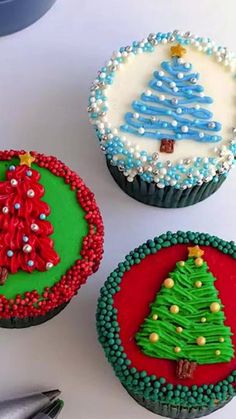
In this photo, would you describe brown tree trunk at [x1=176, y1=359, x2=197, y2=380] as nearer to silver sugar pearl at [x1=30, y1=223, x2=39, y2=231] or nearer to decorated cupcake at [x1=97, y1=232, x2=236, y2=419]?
decorated cupcake at [x1=97, y1=232, x2=236, y2=419]

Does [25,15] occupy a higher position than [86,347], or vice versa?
[25,15]

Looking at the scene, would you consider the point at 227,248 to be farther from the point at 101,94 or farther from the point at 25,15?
the point at 25,15

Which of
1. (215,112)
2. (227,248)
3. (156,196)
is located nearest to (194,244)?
(227,248)

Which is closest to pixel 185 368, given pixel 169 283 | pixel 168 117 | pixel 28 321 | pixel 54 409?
pixel 169 283

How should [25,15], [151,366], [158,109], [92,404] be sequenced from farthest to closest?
[25,15]
[158,109]
[92,404]
[151,366]

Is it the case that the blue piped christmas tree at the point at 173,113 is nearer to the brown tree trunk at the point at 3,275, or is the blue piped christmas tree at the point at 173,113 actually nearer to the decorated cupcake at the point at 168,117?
the decorated cupcake at the point at 168,117

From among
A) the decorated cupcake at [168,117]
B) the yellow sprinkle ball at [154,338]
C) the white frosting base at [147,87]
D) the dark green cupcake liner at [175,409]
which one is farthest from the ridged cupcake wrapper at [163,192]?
the dark green cupcake liner at [175,409]

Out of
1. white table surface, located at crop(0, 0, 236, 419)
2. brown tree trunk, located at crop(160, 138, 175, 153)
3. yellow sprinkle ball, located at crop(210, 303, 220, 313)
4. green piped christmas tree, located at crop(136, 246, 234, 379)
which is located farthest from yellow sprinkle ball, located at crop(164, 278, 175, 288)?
brown tree trunk, located at crop(160, 138, 175, 153)
